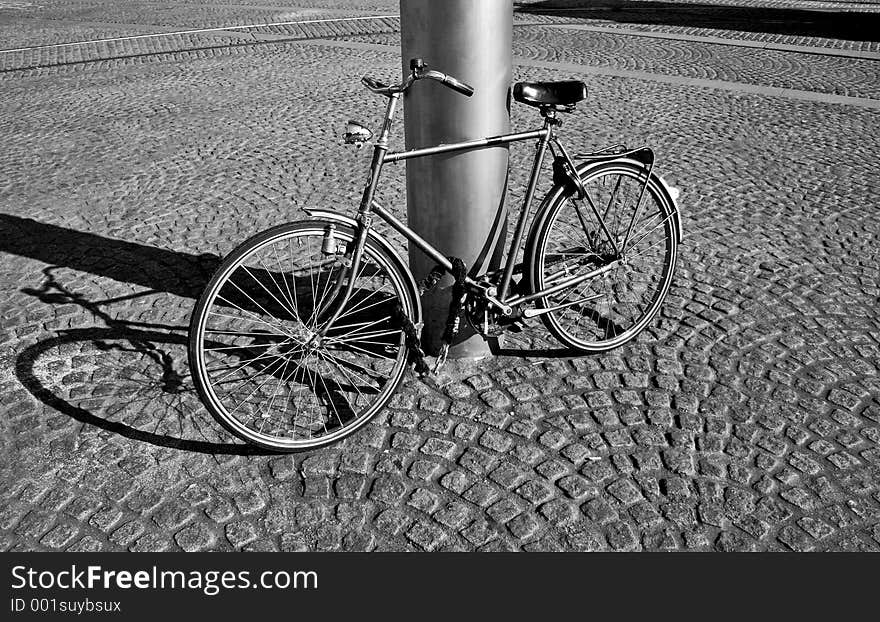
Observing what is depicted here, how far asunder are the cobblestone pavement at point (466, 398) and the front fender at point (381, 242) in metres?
0.49

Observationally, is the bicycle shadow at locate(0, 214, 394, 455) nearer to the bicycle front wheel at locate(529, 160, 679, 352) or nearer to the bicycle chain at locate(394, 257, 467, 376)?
the bicycle chain at locate(394, 257, 467, 376)

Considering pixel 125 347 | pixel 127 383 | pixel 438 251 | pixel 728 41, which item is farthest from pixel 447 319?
pixel 728 41

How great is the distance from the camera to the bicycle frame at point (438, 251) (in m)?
3.28

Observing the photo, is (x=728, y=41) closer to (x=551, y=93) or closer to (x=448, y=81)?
(x=551, y=93)

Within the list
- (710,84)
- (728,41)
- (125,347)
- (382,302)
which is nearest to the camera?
(382,302)

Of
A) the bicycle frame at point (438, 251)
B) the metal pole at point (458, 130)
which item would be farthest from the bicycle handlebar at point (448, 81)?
the metal pole at point (458, 130)

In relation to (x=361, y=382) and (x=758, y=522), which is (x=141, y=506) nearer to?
(x=361, y=382)

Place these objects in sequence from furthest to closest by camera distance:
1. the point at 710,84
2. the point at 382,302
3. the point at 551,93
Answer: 1. the point at 710,84
2. the point at 382,302
3. the point at 551,93

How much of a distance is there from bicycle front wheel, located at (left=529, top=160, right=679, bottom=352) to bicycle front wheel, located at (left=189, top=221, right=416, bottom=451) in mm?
→ 762

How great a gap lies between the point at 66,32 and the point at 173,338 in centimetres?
1232

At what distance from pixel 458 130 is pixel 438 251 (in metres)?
0.54

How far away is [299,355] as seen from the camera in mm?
4160

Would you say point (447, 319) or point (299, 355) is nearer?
point (447, 319)
